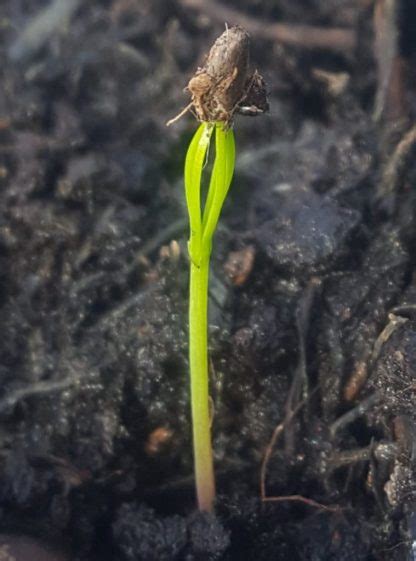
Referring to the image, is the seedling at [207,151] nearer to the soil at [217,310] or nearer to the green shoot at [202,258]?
the green shoot at [202,258]

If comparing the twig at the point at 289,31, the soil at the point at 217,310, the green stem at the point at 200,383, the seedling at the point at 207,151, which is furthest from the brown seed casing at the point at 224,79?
the twig at the point at 289,31

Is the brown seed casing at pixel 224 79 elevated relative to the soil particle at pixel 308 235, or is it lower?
lower

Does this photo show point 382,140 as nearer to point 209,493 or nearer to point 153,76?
point 153,76

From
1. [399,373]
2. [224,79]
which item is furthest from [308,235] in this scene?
[224,79]

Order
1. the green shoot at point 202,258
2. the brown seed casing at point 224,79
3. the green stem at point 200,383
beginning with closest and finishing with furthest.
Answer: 1. the brown seed casing at point 224,79
2. the green shoot at point 202,258
3. the green stem at point 200,383

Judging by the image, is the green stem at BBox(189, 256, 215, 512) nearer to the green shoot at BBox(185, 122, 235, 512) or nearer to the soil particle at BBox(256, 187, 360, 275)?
the green shoot at BBox(185, 122, 235, 512)

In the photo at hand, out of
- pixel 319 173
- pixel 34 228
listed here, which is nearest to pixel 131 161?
pixel 34 228

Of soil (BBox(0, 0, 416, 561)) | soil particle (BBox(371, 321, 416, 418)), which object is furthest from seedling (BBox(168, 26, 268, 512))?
soil particle (BBox(371, 321, 416, 418))
